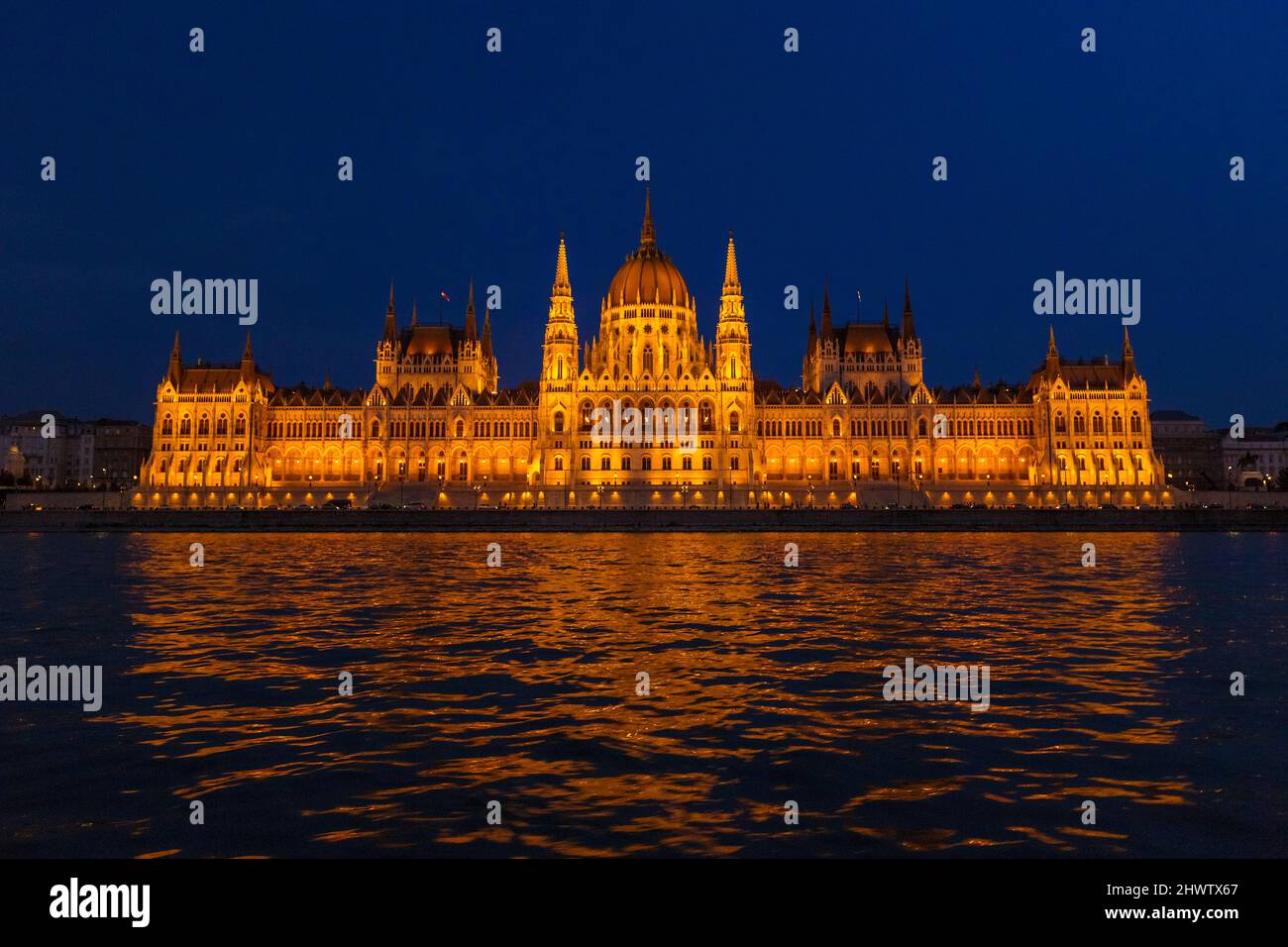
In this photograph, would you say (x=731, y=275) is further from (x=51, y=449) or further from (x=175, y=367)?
(x=51, y=449)


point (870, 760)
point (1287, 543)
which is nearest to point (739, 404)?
point (1287, 543)

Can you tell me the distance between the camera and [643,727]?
12.1 metres

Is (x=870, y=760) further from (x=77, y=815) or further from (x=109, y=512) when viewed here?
(x=109, y=512)

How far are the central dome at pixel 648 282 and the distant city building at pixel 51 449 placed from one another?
93.9m

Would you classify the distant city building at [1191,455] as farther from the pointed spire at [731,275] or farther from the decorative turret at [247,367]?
the decorative turret at [247,367]

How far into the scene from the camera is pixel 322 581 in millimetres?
32906

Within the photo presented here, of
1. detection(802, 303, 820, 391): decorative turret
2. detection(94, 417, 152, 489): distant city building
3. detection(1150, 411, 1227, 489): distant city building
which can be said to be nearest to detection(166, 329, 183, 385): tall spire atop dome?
detection(94, 417, 152, 489): distant city building

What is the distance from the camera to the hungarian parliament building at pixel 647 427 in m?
103

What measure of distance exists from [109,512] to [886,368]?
9260 cm

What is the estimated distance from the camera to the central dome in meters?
111


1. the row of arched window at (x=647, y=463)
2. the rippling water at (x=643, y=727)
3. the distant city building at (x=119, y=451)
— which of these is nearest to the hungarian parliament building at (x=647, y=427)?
the row of arched window at (x=647, y=463)

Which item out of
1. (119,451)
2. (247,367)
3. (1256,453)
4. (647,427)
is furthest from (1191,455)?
(119,451)

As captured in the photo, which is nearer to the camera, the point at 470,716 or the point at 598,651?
the point at 470,716

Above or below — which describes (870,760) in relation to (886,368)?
below
